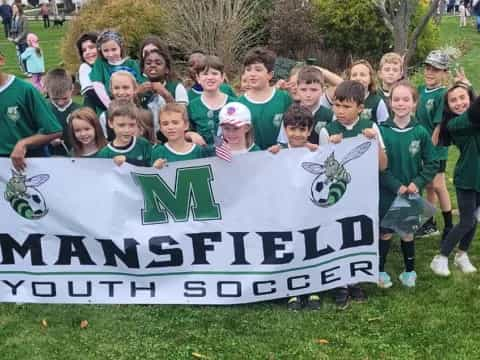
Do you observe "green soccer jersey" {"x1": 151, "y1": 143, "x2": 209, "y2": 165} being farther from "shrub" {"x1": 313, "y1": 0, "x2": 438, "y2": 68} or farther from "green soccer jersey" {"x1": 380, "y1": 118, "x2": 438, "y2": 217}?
"shrub" {"x1": 313, "y1": 0, "x2": 438, "y2": 68}

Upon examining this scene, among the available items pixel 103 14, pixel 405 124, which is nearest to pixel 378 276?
pixel 405 124

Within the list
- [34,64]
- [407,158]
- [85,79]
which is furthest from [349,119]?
[34,64]

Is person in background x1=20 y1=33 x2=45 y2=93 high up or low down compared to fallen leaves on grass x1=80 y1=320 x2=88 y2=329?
up

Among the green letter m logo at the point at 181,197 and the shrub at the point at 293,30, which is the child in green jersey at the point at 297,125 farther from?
the shrub at the point at 293,30

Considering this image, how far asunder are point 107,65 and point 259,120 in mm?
1716

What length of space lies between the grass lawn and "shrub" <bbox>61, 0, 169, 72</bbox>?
38.0 feet

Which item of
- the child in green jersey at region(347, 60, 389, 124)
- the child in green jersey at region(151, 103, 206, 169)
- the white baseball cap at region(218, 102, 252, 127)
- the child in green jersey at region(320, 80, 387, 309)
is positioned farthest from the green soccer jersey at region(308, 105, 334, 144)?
the child in green jersey at region(151, 103, 206, 169)

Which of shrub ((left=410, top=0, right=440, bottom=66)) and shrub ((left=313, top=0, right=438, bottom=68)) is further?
shrub ((left=410, top=0, right=440, bottom=66))

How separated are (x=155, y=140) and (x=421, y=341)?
2.65m

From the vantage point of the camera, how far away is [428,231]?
20.5 ft

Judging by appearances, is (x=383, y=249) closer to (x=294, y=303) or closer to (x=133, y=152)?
(x=294, y=303)

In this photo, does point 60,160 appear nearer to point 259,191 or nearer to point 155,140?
point 155,140

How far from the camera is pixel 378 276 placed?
15.9 ft

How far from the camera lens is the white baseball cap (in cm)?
461
